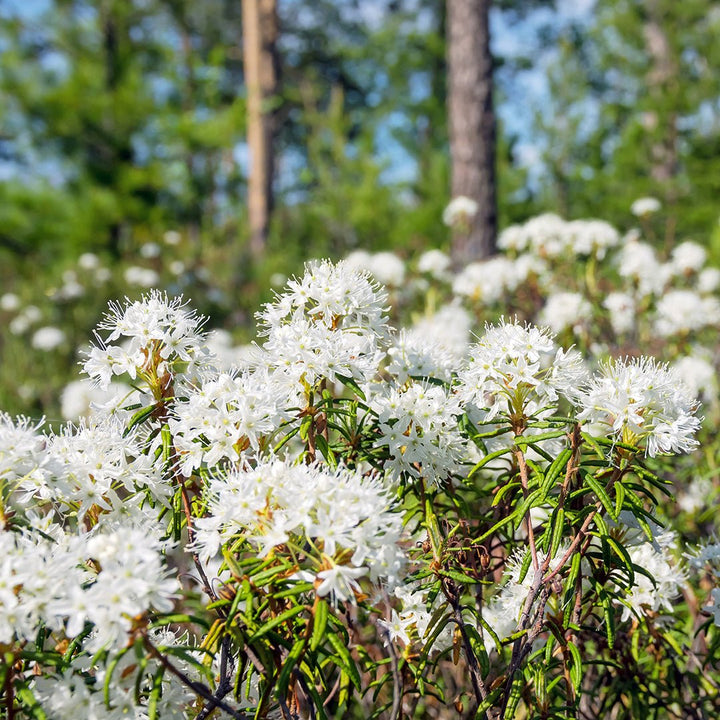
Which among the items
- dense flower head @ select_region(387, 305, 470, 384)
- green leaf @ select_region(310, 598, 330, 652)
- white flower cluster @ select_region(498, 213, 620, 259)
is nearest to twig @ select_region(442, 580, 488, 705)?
green leaf @ select_region(310, 598, 330, 652)

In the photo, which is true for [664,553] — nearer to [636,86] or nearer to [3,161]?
[636,86]

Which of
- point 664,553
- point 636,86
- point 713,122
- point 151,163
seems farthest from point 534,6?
point 664,553

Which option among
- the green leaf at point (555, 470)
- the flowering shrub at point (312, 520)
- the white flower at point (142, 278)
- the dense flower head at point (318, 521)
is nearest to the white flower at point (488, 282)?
the flowering shrub at point (312, 520)

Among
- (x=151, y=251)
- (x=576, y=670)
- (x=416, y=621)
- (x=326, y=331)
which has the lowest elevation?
(x=576, y=670)

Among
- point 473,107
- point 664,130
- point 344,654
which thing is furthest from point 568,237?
point 664,130

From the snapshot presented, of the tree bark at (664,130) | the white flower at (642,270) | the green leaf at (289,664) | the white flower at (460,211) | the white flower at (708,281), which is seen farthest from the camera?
the tree bark at (664,130)

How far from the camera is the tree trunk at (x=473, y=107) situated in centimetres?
858

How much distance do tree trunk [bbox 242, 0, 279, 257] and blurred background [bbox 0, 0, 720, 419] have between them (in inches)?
1.9

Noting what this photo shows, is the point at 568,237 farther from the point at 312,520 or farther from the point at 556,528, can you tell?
the point at 312,520

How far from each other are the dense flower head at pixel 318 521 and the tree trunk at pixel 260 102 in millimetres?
14960

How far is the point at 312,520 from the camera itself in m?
1.62

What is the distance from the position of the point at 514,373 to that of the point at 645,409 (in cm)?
35

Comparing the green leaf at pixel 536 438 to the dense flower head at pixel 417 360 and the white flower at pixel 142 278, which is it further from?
the white flower at pixel 142 278

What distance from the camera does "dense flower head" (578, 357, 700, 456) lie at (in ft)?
6.22
